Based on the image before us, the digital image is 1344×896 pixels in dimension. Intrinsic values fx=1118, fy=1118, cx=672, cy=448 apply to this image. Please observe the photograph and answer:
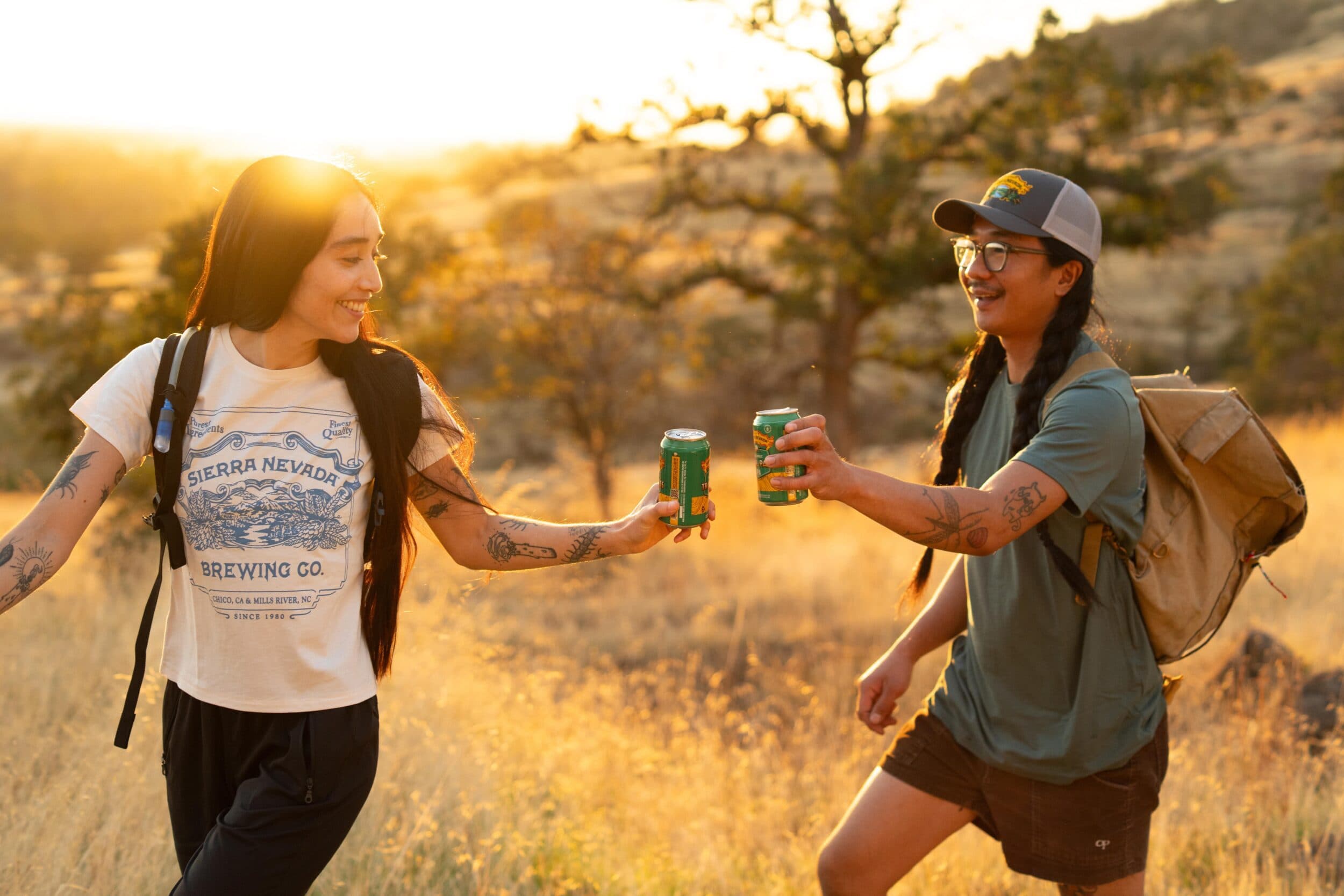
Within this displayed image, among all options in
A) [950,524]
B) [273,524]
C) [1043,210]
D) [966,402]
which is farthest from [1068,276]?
[273,524]

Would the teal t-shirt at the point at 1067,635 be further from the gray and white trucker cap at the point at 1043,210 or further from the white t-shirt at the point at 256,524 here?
the white t-shirt at the point at 256,524

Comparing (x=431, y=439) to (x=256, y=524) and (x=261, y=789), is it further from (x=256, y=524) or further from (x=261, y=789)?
(x=261, y=789)

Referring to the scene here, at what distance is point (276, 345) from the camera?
239cm

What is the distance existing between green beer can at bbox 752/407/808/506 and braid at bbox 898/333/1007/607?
2.91ft

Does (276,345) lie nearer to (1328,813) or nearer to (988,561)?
(988,561)

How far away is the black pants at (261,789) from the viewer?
86.7 inches

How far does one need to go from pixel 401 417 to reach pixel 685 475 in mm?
644

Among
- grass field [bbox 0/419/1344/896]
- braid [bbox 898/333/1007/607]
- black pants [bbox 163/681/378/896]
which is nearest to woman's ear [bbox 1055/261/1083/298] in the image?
braid [bbox 898/333/1007/607]

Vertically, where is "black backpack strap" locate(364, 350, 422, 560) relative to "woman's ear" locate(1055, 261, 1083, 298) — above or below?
below

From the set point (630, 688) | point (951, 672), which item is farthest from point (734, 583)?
point (951, 672)

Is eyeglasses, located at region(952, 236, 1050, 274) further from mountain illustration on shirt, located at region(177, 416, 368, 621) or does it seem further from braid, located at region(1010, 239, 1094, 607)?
mountain illustration on shirt, located at region(177, 416, 368, 621)

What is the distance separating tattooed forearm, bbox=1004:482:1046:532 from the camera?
2.36 meters

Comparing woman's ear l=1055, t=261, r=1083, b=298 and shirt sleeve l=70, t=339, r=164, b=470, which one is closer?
shirt sleeve l=70, t=339, r=164, b=470

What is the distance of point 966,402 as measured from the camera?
3059 mm
